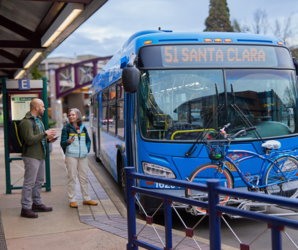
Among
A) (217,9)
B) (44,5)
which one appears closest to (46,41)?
(44,5)

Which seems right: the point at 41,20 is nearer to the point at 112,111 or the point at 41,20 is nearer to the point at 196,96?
the point at 112,111

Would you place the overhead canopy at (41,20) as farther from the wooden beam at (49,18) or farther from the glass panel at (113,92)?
the glass panel at (113,92)

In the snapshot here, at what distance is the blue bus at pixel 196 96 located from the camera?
18.1 feet

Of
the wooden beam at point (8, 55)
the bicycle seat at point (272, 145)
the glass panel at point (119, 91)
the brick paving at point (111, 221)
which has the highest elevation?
the wooden beam at point (8, 55)

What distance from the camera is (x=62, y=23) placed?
18.5ft

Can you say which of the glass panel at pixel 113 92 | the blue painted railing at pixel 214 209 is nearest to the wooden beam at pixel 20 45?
the glass panel at pixel 113 92

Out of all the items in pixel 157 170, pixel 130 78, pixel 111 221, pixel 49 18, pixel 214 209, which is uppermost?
pixel 49 18

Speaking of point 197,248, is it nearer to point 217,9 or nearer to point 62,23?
point 62,23

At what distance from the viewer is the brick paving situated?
11.1 feet

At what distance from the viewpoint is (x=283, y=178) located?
18.3 feet

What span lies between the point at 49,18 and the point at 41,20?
1.08ft

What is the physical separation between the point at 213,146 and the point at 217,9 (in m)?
41.0

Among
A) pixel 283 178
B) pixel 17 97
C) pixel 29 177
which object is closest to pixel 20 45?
pixel 17 97

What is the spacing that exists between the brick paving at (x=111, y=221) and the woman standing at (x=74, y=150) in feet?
0.99
